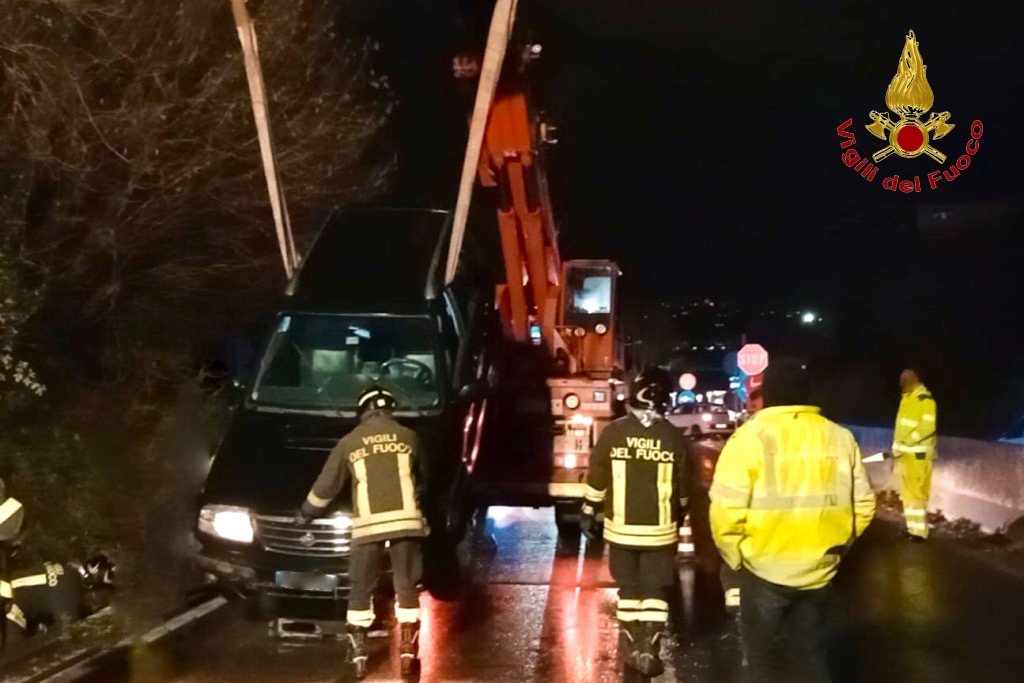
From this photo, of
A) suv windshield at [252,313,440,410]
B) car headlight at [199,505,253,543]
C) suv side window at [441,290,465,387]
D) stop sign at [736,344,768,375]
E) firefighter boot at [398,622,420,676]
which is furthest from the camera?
stop sign at [736,344,768,375]

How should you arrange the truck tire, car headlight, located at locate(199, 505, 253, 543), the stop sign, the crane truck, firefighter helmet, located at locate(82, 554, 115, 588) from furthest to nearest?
1. the stop sign
2. the truck tire
3. the crane truck
4. firefighter helmet, located at locate(82, 554, 115, 588)
5. car headlight, located at locate(199, 505, 253, 543)

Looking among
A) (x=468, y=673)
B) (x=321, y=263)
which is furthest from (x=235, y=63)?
(x=468, y=673)

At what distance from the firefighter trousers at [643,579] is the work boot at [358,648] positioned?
153 centimetres

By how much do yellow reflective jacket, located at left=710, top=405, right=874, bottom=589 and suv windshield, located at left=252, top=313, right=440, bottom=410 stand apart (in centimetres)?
435

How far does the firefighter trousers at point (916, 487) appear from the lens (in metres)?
11.6

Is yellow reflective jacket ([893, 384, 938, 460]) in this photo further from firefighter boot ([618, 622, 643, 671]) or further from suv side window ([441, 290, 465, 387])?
firefighter boot ([618, 622, 643, 671])

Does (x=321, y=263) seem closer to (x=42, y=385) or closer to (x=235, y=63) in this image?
(x=42, y=385)

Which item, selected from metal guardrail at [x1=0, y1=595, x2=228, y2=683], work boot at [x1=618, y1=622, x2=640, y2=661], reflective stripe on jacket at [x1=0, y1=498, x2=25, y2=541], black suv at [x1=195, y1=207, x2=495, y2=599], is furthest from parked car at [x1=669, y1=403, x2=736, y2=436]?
reflective stripe on jacket at [x1=0, y1=498, x2=25, y2=541]

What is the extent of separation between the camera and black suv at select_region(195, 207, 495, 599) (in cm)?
764

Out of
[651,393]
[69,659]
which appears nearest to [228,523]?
[69,659]

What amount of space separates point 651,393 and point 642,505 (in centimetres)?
64

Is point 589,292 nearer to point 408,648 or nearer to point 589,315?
point 589,315

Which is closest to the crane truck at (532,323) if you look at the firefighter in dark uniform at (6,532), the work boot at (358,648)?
the work boot at (358,648)

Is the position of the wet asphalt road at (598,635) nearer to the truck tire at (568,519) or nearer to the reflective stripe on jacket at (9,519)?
the truck tire at (568,519)
